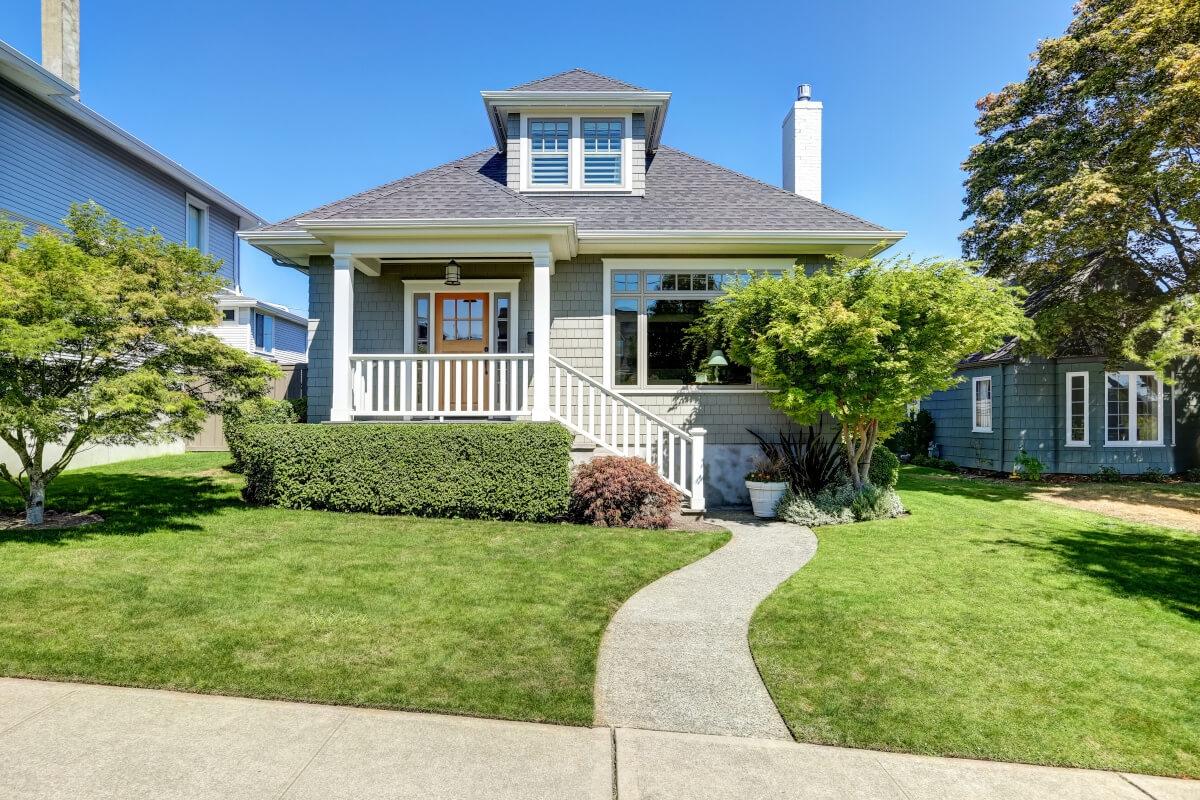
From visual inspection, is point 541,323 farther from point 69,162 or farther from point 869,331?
point 69,162

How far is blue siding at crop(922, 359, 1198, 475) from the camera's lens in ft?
45.1

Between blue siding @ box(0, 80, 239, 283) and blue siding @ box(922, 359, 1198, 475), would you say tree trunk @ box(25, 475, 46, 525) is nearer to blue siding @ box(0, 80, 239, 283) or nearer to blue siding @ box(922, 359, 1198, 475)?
blue siding @ box(0, 80, 239, 283)

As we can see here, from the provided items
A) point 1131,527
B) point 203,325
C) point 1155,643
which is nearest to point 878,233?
point 1131,527

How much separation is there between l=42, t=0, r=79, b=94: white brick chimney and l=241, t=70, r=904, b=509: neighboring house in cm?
871

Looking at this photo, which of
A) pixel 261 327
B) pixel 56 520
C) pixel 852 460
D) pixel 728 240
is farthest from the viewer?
pixel 261 327

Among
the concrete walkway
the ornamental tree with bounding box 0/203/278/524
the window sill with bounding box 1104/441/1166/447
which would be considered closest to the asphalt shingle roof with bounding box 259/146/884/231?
the ornamental tree with bounding box 0/203/278/524

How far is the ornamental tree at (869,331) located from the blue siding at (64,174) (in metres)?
8.89

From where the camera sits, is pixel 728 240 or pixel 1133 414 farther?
pixel 1133 414

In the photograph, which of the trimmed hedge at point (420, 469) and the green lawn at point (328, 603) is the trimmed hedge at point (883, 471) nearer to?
the green lawn at point (328, 603)

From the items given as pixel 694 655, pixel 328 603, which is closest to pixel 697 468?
pixel 694 655

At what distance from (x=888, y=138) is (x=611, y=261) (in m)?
8.05

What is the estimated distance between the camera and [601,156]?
35.1ft

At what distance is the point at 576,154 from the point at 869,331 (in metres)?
6.09

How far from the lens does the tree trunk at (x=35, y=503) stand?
6.30 meters
